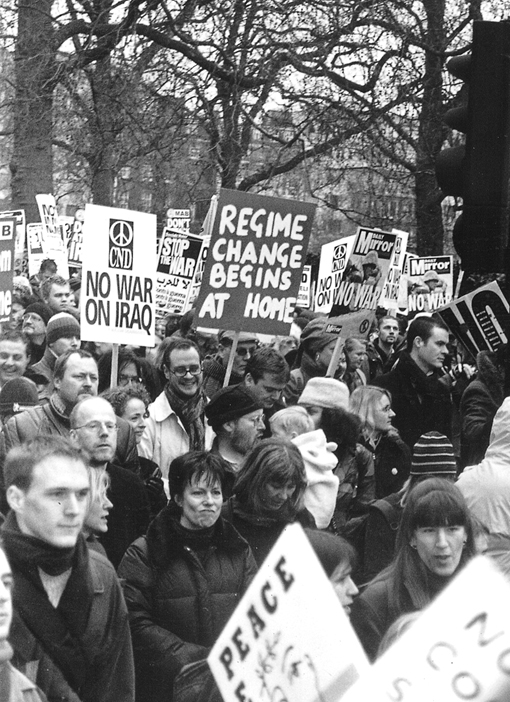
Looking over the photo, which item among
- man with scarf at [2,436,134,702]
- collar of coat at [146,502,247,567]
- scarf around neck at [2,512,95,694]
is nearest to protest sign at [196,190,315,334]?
collar of coat at [146,502,247,567]

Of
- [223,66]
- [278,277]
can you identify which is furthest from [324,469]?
[223,66]

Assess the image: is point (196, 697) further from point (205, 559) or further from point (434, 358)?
point (434, 358)

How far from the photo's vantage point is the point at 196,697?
136 inches

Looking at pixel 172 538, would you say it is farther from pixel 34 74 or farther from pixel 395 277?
pixel 395 277

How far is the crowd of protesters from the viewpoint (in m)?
3.38

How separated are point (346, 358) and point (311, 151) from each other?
3424 millimetres

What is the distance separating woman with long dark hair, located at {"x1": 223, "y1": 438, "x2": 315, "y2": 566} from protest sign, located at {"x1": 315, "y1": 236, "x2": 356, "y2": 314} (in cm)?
758

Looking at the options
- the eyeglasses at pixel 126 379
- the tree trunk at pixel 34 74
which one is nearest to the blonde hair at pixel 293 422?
the eyeglasses at pixel 126 379

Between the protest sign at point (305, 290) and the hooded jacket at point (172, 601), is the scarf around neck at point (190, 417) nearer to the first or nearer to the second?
the hooded jacket at point (172, 601)

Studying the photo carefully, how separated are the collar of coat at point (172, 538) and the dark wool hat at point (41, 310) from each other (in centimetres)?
539

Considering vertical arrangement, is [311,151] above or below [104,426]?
above

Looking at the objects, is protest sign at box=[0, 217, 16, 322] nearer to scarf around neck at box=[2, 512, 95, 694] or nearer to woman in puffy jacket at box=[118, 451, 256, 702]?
woman in puffy jacket at box=[118, 451, 256, 702]

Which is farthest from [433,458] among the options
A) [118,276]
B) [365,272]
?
[365,272]

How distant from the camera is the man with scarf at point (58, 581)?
3.32m
